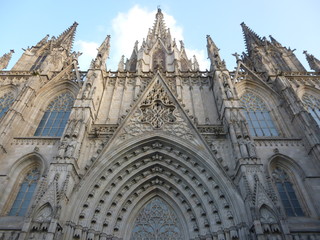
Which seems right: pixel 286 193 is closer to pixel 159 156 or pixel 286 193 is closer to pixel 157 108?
pixel 159 156

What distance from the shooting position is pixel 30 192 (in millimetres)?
12039

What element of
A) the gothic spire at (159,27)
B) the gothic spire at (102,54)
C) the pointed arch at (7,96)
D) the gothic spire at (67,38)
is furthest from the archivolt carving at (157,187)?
the gothic spire at (159,27)

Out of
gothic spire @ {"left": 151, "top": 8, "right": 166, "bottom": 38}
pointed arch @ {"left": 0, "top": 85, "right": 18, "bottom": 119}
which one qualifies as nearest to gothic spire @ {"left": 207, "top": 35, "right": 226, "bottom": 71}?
gothic spire @ {"left": 151, "top": 8, "right": 166, "bottom": 38}

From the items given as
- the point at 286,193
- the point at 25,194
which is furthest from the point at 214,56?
the point at 25,194

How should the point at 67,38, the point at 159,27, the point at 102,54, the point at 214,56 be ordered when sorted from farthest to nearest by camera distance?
1. the point at 159,27
2. the point at 67,38
3. the point at 102,54
4. the point at 214,56

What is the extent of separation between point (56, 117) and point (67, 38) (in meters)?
12.8

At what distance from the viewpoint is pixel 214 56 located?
18641 mm

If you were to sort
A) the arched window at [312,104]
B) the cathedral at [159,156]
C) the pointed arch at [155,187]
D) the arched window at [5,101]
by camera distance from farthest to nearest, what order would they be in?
the arched window at [5,101], the arched window at [312,104], the pointed arch at [155,187], the cathedral at [159,156]

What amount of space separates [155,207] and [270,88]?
11.9 meters

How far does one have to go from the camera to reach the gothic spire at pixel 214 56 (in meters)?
17.5

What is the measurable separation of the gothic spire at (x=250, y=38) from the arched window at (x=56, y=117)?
58.3ft

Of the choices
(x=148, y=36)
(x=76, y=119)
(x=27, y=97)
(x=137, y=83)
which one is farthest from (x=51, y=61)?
(x=148, y=36)

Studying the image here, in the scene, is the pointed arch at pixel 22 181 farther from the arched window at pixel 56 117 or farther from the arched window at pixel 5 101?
the arched window at pixel 5 101

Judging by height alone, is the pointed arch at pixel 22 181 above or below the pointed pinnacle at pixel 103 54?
below
